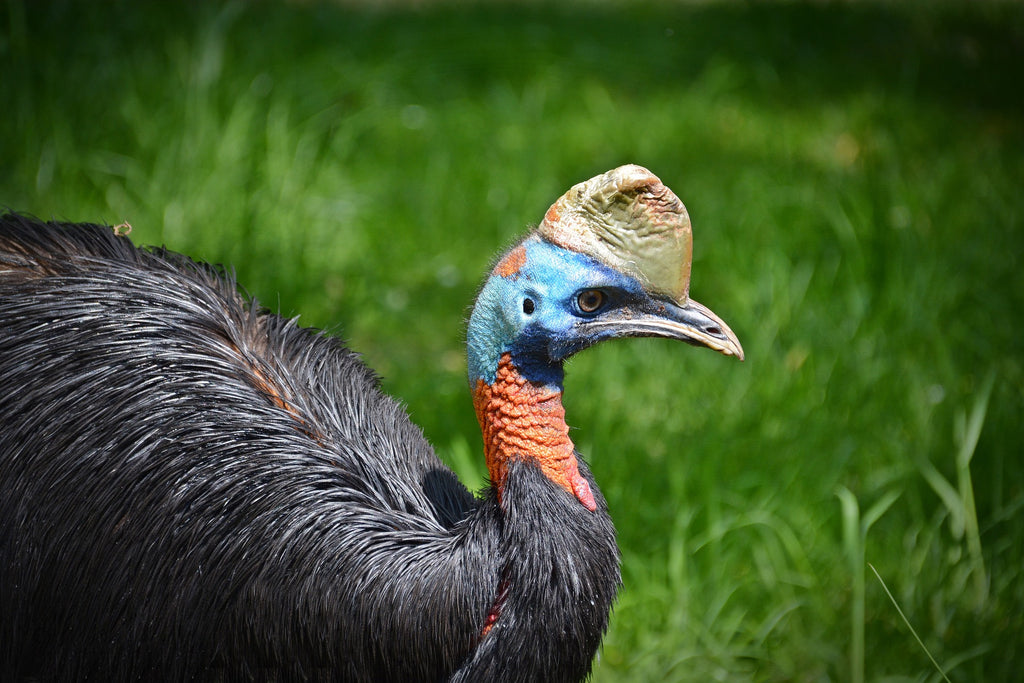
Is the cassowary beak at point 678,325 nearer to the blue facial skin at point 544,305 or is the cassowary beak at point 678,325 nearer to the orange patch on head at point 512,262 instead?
the blue facial skin at point 544,305

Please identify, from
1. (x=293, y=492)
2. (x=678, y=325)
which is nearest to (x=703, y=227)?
(x=678, y=325)

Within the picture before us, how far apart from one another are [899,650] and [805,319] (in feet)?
4.95

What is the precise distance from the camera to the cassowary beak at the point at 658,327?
2092mm

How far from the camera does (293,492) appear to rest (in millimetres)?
2244

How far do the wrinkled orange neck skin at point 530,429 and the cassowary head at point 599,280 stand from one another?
0.03m

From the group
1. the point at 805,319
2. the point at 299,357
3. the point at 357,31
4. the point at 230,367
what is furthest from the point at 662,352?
the point at 357,31

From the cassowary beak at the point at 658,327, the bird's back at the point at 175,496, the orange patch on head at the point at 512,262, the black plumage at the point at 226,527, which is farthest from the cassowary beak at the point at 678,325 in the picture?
the bird's back at the point at 175,496

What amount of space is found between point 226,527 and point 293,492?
150mm

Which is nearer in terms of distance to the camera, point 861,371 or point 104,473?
point 104,473

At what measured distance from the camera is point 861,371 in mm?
4012

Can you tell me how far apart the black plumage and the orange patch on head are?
1.22ft

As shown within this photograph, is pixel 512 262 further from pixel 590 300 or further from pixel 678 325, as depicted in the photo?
pixel 678 325

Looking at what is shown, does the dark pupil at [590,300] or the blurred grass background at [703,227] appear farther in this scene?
the blurred grass background at [703,227]

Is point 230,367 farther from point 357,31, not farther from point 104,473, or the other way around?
point 357,31
